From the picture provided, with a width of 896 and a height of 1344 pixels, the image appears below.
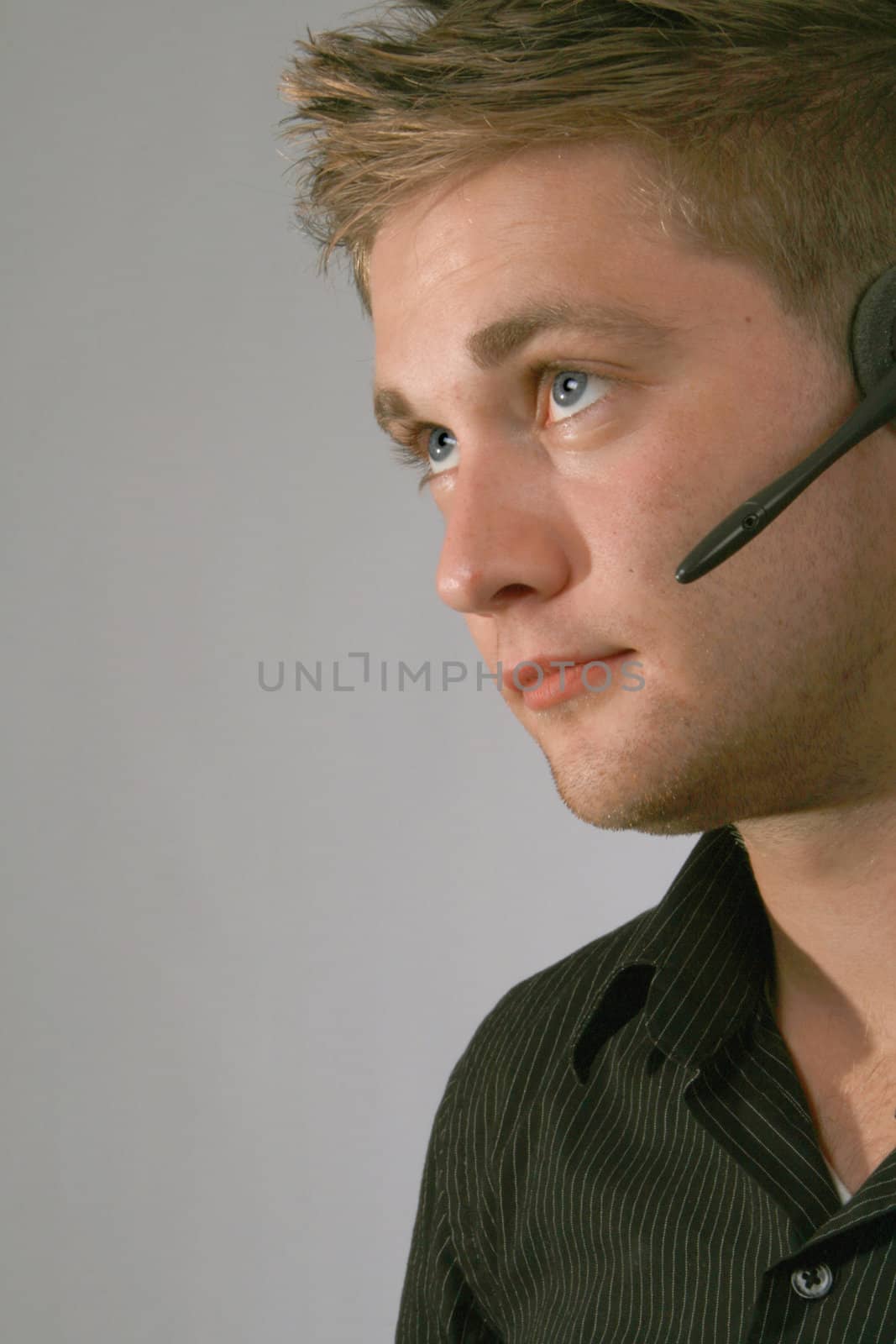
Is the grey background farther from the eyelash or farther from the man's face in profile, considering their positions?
the man's face in profile

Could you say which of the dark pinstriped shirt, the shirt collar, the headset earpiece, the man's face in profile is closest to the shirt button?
the dark pinstriped shirt

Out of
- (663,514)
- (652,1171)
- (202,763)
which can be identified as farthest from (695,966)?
(202,763)

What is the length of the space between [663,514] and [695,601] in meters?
0.06

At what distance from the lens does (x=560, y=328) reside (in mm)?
1072

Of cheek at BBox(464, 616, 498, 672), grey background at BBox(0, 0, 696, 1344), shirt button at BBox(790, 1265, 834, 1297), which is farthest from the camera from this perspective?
grey background at BBox(0, 0, 696, 1344)

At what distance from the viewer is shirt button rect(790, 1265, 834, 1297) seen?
1.01 metres

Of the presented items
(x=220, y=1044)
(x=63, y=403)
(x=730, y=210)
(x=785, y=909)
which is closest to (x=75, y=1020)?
(x=220, y=1044)

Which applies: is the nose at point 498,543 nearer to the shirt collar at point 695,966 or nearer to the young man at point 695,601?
the young man at point 695,601

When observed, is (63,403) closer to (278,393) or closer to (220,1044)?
(278,393)

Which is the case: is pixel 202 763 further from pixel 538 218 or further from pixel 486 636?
pixel 538 218

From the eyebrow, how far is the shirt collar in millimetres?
460

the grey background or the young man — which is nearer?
the young man

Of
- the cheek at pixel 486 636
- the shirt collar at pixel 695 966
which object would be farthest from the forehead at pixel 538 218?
the shirt collar at pixel 695 966

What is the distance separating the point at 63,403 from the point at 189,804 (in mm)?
556
